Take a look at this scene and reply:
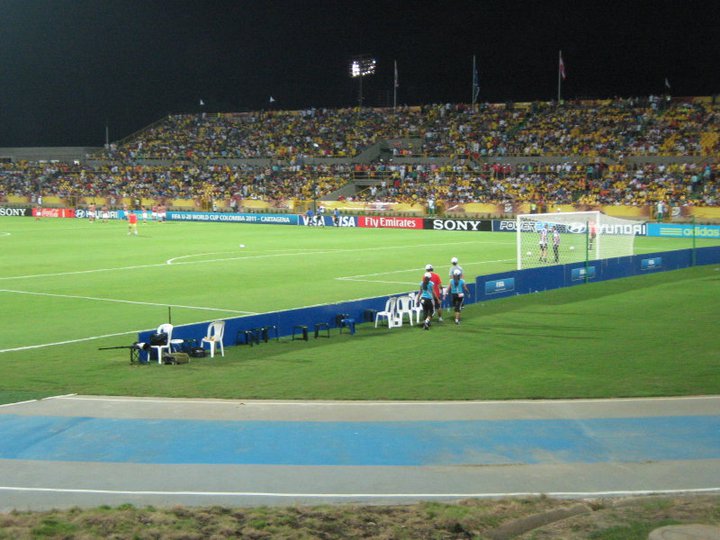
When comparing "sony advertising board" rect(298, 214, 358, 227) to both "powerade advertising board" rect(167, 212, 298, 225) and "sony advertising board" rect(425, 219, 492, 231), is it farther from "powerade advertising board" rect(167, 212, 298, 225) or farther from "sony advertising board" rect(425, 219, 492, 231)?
"sony advertising board" rect(425, 219, 492, 231)

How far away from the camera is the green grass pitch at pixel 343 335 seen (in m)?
15.5

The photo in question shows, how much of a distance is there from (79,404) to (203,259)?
2637 cm

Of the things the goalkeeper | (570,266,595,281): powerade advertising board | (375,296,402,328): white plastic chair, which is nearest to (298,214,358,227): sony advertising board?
(570,266,595,281): powerade advertising board

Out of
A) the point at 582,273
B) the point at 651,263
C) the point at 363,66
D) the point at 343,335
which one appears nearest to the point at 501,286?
the point at 582,273

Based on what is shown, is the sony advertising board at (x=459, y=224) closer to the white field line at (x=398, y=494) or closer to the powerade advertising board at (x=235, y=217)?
the powerade advertising board at (x=235, y=217)

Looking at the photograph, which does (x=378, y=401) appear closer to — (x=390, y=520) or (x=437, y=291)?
(x=390, y=520)

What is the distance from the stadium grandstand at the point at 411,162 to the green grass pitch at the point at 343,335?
26126 millimetres

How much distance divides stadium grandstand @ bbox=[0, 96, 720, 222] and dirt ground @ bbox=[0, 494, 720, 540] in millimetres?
49386

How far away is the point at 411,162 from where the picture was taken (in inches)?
3162

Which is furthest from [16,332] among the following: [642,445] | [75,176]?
[75,176]

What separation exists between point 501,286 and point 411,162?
2111 inches

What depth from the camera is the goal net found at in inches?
1470

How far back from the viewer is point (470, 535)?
834 cm

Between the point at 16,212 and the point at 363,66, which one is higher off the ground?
the point at 363,66
